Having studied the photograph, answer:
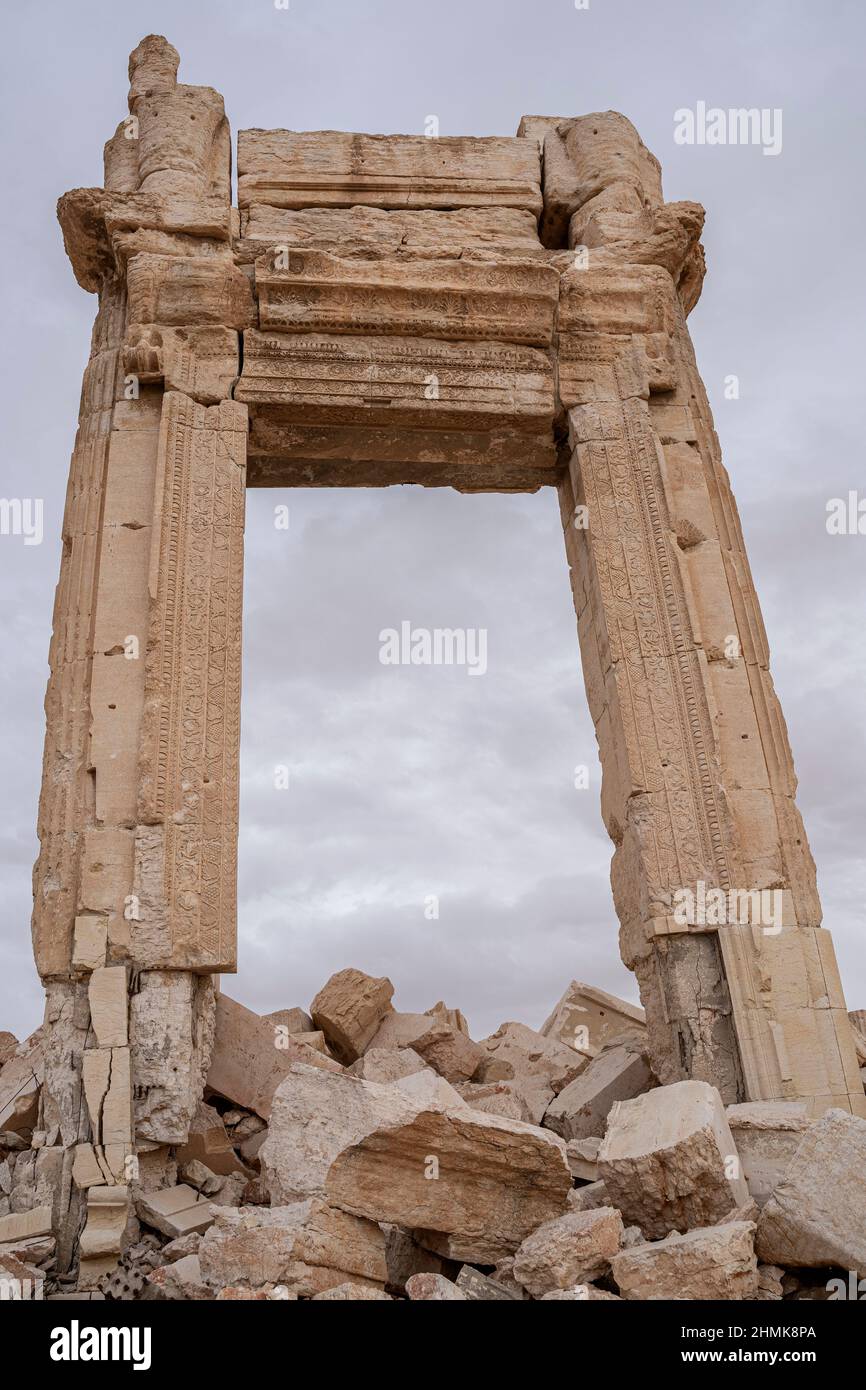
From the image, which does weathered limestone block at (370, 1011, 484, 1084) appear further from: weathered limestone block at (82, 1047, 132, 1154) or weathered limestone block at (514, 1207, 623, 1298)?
weathered limestone block at (514, 1207, 623, 1298)

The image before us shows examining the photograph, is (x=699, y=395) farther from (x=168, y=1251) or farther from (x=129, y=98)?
(x=168, y=1251)

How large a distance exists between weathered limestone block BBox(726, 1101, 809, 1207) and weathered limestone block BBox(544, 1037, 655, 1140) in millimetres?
2002

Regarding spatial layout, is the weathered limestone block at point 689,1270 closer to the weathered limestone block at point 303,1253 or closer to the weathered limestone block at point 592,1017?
the weathered limestone block at point 303,1253

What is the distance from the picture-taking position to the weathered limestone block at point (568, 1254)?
3752 millimetres

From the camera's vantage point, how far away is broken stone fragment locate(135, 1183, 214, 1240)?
17.3 ft

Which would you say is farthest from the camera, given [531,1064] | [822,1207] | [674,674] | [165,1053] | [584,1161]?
[531,1064]

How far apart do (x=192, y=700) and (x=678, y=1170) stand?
3919 millimetres

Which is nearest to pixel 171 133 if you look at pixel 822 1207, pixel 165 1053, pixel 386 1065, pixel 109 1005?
pixel 109 1005

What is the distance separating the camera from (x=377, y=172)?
8469mm

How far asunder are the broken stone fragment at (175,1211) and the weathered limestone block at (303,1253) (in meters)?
1.27

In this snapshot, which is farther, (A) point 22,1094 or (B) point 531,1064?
(B) point 531,1064

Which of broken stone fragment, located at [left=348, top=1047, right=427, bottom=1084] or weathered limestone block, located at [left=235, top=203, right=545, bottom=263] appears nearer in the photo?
broken stone fragment, located at [left=348, top=1047, right=427, bottom=1084]

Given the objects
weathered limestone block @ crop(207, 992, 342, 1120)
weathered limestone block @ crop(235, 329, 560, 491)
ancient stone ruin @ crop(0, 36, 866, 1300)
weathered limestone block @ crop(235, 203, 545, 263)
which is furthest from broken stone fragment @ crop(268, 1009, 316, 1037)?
weathered limestone block @ crop(235, 203, 545, 263)

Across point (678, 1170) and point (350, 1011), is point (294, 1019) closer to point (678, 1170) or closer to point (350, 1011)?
point (350, 1011)
